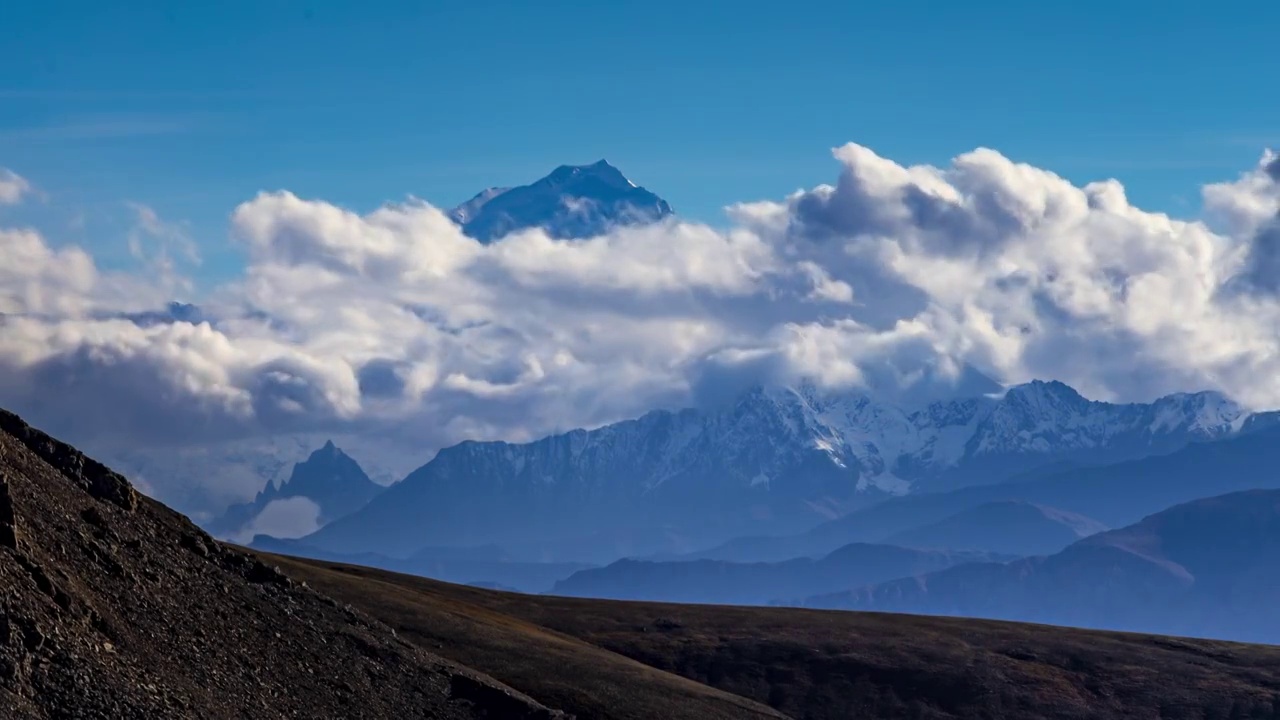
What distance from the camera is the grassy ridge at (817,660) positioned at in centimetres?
14112

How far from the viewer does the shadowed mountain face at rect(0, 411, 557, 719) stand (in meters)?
80.6

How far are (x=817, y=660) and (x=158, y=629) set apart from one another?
313 feet

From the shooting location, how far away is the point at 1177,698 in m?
170

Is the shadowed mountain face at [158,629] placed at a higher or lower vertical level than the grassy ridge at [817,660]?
lower

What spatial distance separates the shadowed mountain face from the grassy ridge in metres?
23.4

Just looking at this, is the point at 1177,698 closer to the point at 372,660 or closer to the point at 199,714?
the point at 372,660

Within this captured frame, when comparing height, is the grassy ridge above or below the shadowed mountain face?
above

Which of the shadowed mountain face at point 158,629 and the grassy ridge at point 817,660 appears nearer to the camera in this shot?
the shadowed mountain face at point 158,629

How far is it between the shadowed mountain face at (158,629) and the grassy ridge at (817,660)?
76.9ft

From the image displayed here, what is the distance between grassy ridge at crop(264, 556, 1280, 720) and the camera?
141m

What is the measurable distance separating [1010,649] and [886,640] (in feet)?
43.3

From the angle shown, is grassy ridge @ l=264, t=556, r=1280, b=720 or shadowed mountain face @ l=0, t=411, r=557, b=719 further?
grassy ridge @ l=264, t=556, r=1280, b=720

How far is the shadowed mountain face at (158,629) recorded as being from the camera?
264ft

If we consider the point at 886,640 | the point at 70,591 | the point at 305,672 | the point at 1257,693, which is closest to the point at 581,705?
the point at 305,672
